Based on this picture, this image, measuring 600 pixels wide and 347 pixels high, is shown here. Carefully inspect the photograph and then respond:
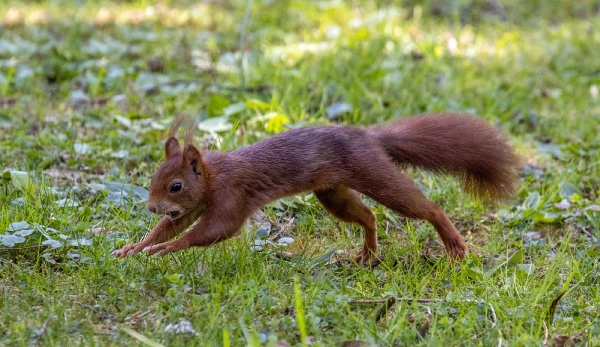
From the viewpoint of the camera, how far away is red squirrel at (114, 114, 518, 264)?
306 centimetres

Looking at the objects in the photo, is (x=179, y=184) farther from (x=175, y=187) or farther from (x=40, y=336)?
(x=40, y=336)

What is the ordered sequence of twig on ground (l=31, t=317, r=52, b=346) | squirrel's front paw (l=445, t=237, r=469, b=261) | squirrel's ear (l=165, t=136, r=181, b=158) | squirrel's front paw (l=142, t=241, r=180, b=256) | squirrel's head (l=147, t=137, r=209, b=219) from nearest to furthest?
1. twig on ground (l=31, t=317, r=52, b=346)
2. squirrel's front paw (l=142, t=241, r=180, b=256)
3. squirrel's head (l=147, t=137, r=209, b=219)
4. squirrel's ear (l=165, t=136, r=181, b=158)
5. squirrel's front paw (l=445, t=237, r=469, b=261)

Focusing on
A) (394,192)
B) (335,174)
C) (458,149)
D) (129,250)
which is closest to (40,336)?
(129,250)

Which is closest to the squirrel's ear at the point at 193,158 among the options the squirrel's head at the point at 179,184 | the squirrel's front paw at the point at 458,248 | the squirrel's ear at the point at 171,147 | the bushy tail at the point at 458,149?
the squirrel's head at the point at 179,184

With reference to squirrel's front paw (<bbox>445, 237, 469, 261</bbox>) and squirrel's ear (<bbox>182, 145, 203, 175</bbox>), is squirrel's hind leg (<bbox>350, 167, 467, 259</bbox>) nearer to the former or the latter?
squirrel's front paw (<bbox>445, 237, 469, 261</bbox>)

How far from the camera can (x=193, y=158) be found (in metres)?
3.08

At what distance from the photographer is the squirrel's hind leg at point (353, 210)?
3.45 metres

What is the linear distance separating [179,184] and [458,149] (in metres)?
1.17

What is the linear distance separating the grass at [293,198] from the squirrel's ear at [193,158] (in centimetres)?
33

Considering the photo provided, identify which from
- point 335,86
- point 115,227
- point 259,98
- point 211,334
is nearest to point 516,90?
point 335,86

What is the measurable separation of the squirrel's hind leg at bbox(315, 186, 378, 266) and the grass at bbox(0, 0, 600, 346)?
0.10m

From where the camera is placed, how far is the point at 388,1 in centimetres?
779

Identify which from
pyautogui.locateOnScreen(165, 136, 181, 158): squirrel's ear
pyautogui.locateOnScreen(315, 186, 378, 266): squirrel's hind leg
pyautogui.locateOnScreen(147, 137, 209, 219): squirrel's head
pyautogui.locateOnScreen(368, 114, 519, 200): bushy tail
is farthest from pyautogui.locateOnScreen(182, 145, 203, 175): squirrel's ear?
pyautogui.locateOnScreen(368, 114, 519, 200): bushy tail

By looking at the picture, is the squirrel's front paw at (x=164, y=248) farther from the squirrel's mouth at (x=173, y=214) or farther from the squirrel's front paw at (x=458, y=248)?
the squirrel's front paw at (x=458, y=248)
